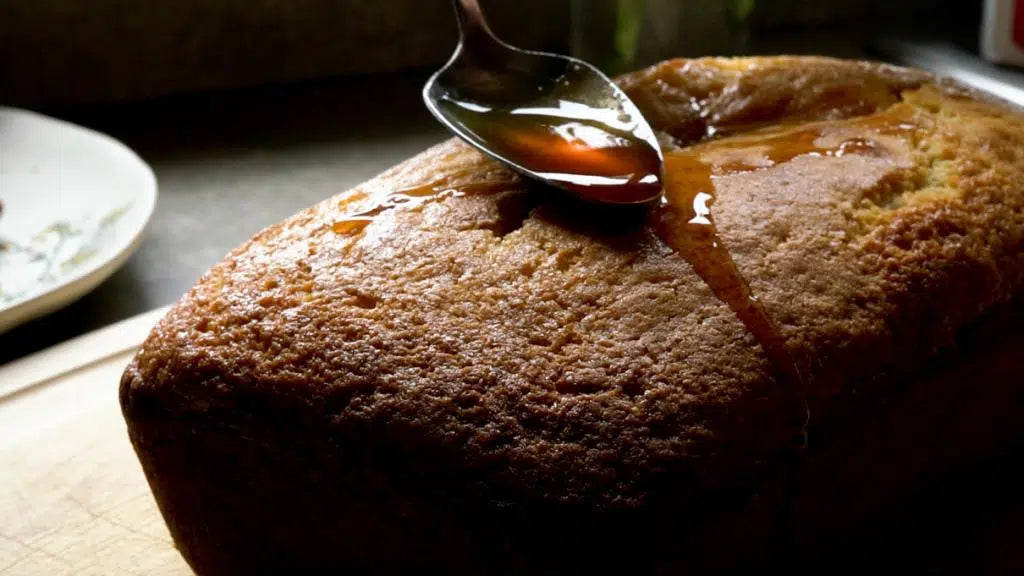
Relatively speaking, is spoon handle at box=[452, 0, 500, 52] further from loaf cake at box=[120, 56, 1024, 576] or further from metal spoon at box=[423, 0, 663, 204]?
loaf cake at box=[120, 56, 1024, 576]

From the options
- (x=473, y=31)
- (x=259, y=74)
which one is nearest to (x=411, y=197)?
(x=473, y=31)

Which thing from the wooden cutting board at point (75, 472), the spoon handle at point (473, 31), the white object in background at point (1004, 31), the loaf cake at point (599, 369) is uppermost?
the spoon handle at point (473, 31)

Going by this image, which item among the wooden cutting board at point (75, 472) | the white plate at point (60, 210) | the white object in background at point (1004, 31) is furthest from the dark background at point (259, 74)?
the wooden cutting board at point (75, 472)

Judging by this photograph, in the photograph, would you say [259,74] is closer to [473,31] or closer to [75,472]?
[473,31]

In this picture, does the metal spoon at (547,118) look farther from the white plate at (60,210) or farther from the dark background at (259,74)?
the dark background at (259,74)

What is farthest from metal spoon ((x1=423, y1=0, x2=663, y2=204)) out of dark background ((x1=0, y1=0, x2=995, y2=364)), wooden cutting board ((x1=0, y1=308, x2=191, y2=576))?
dark background ((x1=0, y1=0, x2=995, y2=364))

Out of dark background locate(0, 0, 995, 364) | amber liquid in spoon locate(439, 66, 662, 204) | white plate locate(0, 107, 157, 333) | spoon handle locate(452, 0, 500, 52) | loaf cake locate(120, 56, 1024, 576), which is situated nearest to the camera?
loaf cake locate(120, 56, 1024, 576)
